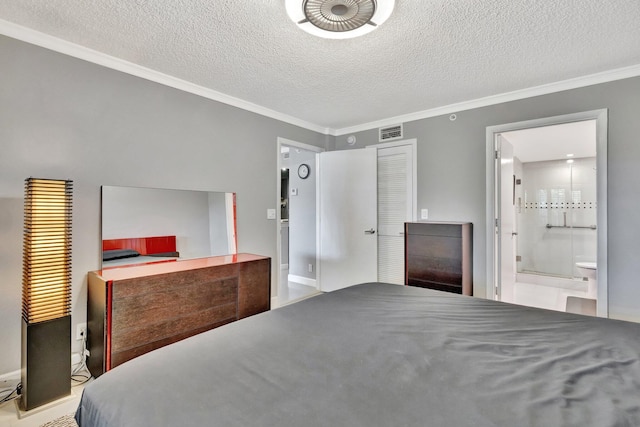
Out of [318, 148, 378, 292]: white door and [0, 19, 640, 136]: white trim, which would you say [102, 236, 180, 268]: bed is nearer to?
[0, 19, 640, 136]: white trim

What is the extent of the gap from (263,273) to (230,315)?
46cm

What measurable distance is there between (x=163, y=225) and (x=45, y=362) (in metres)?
1.23

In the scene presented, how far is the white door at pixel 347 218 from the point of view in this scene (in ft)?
13.3

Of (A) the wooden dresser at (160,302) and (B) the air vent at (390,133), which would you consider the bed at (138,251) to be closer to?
(A) the wooden dresser at (160,302)

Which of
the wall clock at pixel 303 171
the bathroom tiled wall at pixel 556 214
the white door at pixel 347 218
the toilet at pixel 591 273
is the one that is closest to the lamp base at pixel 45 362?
the white door at pixel 347 218

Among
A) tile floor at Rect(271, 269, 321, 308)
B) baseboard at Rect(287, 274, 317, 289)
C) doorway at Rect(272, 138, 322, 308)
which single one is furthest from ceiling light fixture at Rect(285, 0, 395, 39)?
baseboard at Rect(287, 274, 317, 289)

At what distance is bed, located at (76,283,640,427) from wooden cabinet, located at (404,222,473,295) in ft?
5.35

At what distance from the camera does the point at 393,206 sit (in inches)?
159

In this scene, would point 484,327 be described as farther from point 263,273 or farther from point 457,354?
point 263,273

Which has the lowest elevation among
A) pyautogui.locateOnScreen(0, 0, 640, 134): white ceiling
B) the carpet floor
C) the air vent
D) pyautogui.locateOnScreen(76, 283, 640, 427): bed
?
the carpet floor

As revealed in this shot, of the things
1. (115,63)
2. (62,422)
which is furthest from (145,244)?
(115,63)

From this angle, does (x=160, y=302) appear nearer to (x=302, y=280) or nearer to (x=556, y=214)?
(x=302, y=280)

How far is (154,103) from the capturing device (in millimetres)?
2697

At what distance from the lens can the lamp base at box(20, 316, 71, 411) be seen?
183 centimetres
